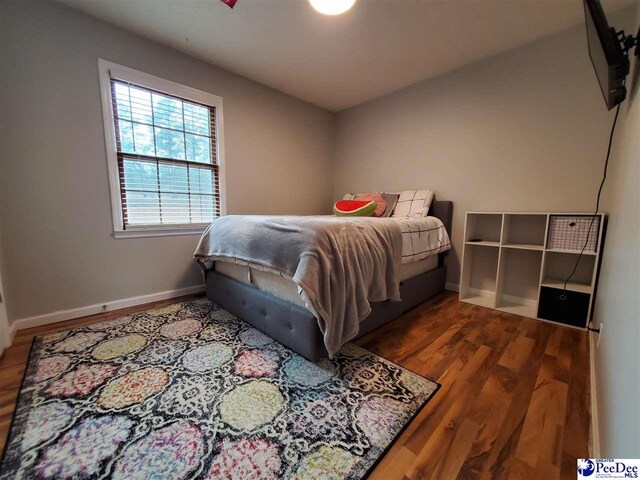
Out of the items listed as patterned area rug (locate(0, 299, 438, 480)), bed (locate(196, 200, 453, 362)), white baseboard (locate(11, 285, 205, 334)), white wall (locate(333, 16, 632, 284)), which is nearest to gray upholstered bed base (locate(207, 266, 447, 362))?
bed (locate(196, 200, 453, 362))

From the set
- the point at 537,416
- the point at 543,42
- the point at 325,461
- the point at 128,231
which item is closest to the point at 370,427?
the point at 325,461

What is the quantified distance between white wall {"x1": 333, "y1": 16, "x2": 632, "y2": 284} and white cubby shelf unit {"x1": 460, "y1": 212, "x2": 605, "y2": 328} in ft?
0.61

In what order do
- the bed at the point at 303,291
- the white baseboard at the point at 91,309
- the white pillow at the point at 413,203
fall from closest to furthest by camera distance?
the bed at the point at 303,291 → the white baseboard at the point at 91,309 → the white pillow at the point at 413,203

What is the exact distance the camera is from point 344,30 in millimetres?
2113

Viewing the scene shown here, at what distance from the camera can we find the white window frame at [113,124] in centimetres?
207

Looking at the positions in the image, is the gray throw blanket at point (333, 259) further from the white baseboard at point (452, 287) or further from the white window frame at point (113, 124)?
the white baseboard at point (452, 287)

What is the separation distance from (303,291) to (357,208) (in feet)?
5.29

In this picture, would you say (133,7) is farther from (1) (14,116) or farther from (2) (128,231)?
(2) (128,231)

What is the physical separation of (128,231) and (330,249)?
6.54ft

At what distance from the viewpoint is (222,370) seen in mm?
1396

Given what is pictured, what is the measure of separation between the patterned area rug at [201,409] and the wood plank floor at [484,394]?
0.30 ft

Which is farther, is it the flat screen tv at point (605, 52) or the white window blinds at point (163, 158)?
the white window blinds at point (163, 158)

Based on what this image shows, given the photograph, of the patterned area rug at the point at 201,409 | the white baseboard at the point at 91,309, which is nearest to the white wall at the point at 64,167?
the white baseboard at the point at 91,309

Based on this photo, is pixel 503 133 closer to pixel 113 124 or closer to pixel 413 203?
pixel 413 203
